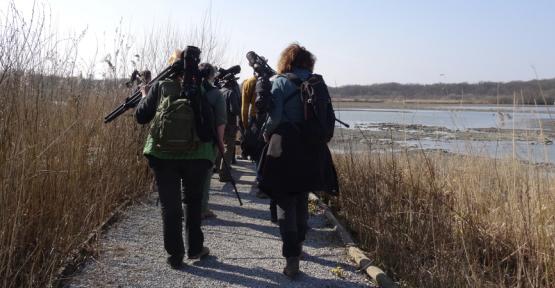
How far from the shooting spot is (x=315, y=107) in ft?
13.6

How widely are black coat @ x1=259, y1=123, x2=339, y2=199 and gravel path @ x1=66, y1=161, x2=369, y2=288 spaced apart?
779 mm

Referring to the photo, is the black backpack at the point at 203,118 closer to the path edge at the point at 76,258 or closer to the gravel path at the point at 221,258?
the gravel path at the point at 221,258

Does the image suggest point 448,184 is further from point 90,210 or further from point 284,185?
point 90,210

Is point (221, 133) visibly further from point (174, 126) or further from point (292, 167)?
point (292, 167)

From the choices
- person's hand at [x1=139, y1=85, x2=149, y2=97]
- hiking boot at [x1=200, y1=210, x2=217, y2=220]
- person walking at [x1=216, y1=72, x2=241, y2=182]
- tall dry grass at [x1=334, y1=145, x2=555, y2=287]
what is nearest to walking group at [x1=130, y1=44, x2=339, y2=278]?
person's hand at [x1=139, y1=85, x2=149, y2=97]

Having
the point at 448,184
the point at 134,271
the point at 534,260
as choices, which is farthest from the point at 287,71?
the point at 448,184

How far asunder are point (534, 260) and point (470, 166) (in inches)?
94.8

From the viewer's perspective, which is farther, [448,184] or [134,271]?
[448,184]

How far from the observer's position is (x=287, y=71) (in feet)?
14.5

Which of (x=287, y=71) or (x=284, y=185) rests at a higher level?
(x=287, y=71)

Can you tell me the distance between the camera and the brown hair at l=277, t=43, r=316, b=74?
439 centimetres

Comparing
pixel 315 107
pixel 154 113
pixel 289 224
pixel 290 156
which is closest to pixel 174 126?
pixel 154 113

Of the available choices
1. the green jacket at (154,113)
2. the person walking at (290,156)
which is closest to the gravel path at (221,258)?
the person walking at (290,156)

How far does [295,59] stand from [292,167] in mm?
930
